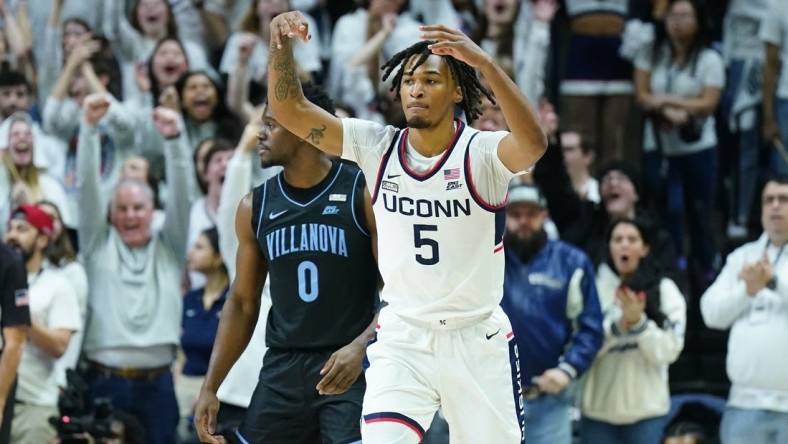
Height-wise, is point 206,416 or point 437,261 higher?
point 437,261

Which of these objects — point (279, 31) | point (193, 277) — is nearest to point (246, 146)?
point (193, 277)

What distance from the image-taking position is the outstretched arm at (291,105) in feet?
20.5

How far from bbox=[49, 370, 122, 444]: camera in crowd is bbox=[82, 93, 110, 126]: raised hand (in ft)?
5.83

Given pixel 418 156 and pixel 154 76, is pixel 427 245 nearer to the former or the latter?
pixel 418 156

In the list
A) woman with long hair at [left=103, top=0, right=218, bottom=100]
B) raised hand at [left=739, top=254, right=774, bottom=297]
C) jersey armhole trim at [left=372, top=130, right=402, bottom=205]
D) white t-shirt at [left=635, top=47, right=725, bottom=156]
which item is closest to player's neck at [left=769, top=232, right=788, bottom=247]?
raised hand at [left=739, top=254, right=774, bottom=297]

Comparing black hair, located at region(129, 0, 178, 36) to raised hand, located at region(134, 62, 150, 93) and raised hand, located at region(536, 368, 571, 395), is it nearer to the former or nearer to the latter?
raised hand, located at region(134, 62, 150, 93)

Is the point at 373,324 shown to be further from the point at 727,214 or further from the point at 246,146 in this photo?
the point at 727,214

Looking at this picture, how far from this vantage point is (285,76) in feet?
20.6

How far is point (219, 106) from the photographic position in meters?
11.8

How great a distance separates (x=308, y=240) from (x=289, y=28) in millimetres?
1303

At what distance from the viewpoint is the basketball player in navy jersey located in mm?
6879

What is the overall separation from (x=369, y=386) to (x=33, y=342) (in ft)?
12.2

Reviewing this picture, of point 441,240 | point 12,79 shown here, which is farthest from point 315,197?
point 12,79

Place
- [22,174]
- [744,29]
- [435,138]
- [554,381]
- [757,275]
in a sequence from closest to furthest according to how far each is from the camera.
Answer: [435,138] → [757,275] → [554,381] → [22,174] → [744,29]
